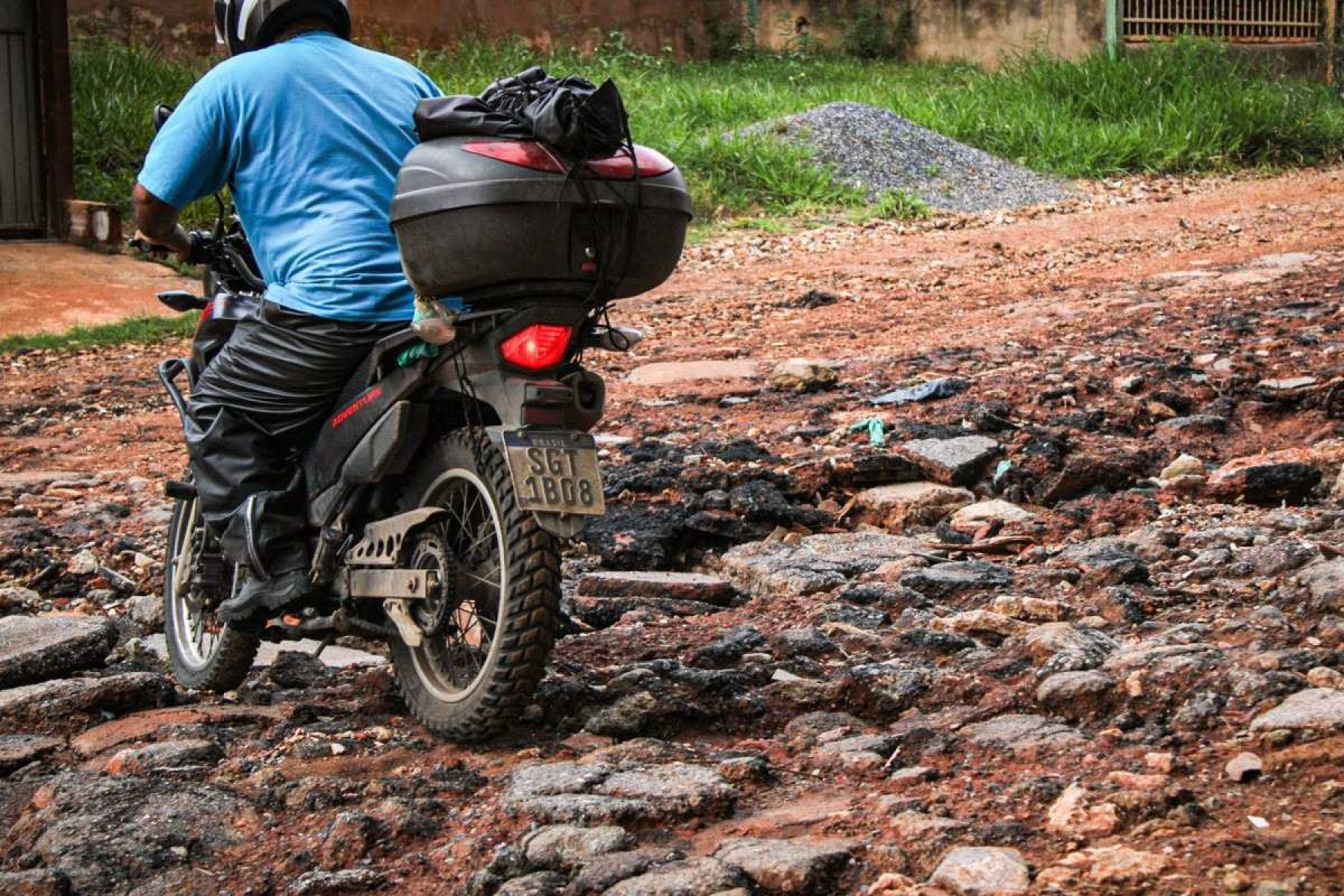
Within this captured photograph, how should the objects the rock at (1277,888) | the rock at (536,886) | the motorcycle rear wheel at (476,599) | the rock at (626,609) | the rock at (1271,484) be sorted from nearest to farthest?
1. the rock at (1277,888)
2. the rock at (536,886)
3. the motorcycle rear wheel at (476,599)
4. the rock at (626,609)
5. the rock at (1271,484)

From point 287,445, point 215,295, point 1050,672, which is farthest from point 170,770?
point 1050,672

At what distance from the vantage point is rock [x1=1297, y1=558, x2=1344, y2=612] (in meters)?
3.54

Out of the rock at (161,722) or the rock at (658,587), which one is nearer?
the rock at (161,722)

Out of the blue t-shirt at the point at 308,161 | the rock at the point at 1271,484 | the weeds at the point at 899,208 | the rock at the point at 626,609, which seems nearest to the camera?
the blue t-shirt at the point at 308,161

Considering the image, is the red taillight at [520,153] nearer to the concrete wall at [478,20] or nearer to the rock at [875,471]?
the rock at [875,471]

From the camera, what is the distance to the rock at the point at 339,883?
2830 mm

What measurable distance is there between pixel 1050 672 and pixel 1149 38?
15.9 metres

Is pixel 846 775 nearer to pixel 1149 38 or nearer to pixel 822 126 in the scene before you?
pixel 822 126

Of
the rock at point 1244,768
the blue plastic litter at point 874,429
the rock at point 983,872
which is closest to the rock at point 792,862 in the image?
the rock at point 983,872

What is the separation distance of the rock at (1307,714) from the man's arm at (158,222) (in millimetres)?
2601

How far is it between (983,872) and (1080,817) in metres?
0.27

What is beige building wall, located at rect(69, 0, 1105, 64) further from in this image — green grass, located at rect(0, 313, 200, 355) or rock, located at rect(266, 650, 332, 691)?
rock, located at rect(266, 650, 332, 691)

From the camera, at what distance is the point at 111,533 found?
5.67 metres

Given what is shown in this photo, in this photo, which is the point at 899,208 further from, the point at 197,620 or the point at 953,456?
the point at 197,620
